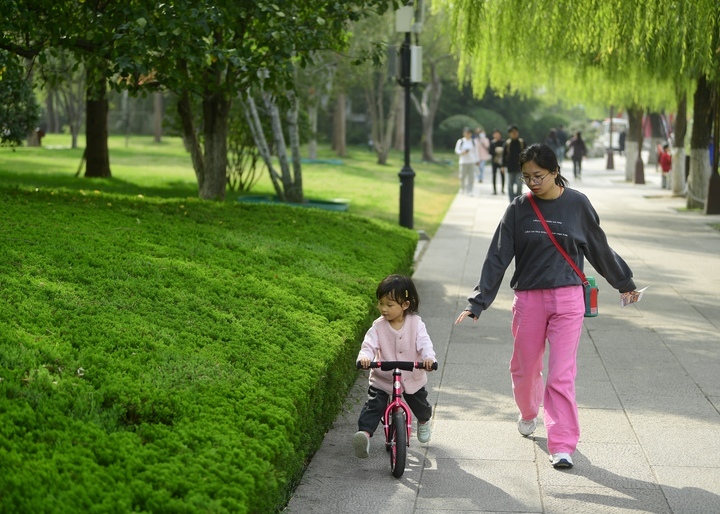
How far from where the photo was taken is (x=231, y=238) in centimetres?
976

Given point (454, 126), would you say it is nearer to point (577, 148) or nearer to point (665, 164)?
point (577, 148)

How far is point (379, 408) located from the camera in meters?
5.94

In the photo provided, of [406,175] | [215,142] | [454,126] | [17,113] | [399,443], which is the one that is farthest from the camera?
[454,126]

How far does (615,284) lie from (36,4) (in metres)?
7.57

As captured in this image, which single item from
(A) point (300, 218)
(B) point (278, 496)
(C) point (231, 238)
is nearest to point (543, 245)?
(B) point (278, 496)

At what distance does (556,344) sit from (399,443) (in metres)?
1.10

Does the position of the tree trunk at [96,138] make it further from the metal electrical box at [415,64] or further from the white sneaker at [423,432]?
the white sneaker at [423,432]

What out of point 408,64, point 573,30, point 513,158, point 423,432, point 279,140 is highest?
point 573,30

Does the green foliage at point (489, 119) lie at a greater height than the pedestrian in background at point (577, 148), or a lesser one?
greater

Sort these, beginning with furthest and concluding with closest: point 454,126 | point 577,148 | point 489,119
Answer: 1. point 489,119
2. point 454,126
3. point 577,148

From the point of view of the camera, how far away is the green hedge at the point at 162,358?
4195 millimetres

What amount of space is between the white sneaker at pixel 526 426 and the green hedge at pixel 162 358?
1156mm

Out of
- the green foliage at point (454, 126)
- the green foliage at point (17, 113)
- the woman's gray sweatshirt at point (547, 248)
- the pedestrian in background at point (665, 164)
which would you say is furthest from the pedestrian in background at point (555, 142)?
the woman's gray sweatshirt at point (547, 248)

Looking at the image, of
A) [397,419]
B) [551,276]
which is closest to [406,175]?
[551,276]
